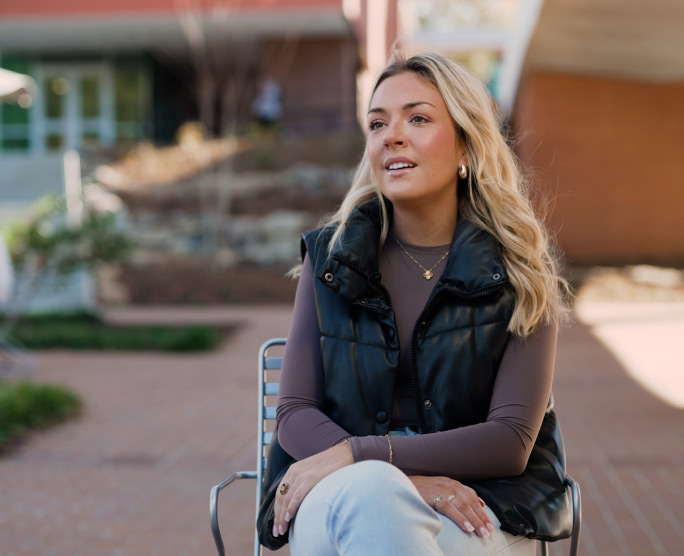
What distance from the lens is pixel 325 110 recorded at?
21.9 m

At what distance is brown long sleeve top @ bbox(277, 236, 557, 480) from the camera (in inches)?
84.4

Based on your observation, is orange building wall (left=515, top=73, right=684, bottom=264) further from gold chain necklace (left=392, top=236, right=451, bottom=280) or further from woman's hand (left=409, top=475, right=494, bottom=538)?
woman's hand (left=409, top=475, right=494, bottom=538)

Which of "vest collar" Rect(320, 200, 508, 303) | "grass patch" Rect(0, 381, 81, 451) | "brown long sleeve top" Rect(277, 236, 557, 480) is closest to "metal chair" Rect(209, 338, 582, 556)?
"brown long sleeve top" Rect(277, 236, 557, 480)

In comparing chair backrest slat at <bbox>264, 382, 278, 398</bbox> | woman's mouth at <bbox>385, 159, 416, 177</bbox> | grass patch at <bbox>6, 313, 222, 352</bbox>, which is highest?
woman's mouth at <bbox>385, 159, 416, 177</bbox>

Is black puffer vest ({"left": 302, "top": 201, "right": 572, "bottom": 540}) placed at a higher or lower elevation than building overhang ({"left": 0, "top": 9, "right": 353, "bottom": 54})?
higher

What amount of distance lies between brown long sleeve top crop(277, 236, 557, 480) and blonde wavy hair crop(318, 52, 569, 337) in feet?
0.33

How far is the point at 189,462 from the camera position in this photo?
5.12 metres

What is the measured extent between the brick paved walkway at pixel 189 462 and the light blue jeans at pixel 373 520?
188cm

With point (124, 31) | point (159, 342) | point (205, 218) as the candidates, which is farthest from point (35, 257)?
point (124, 31)

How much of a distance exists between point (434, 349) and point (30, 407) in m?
→ 4.53

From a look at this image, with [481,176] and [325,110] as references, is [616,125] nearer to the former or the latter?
[325,110]

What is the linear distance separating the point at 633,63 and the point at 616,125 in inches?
66.5

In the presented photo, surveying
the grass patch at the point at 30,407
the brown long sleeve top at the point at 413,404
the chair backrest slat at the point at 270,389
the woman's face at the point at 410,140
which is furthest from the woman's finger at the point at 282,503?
the grass patch at the point at 30,407

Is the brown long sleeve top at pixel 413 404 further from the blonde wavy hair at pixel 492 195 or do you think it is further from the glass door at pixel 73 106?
the glass door at pixel 73 106
